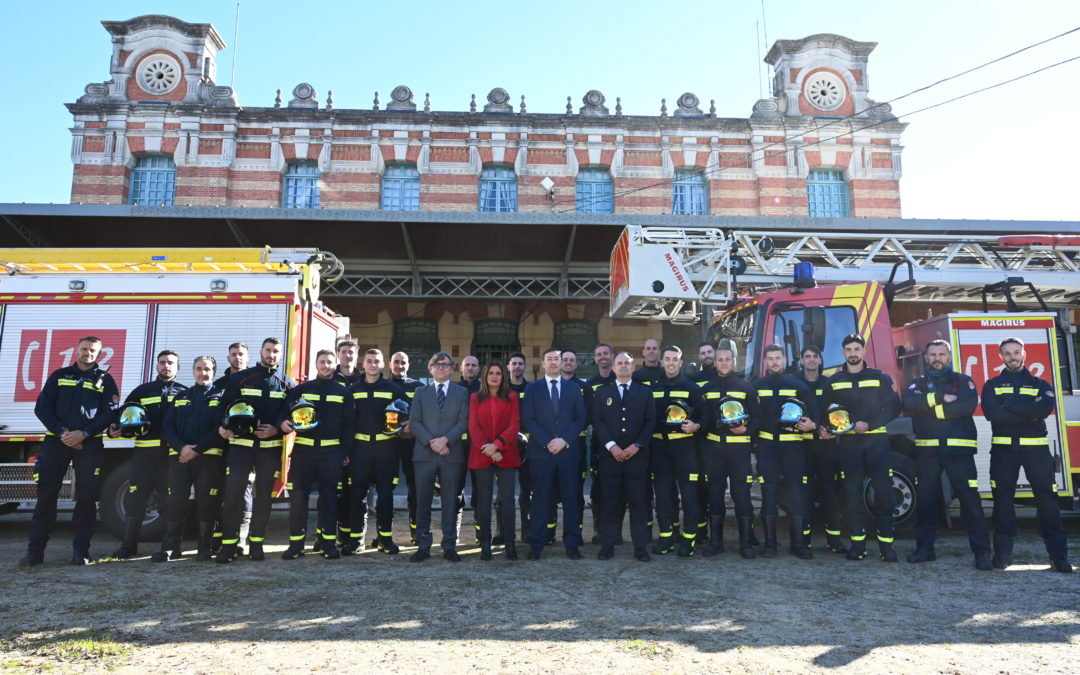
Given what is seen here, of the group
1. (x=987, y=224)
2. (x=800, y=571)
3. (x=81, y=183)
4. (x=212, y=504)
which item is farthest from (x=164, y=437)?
(x=81, y=183)

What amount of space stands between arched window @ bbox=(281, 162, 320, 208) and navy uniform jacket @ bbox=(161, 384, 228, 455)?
14770 mm

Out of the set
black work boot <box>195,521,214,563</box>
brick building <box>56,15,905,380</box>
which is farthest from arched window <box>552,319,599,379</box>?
black work boot <box>195,521,214,563</box>

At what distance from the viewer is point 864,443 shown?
243 inches

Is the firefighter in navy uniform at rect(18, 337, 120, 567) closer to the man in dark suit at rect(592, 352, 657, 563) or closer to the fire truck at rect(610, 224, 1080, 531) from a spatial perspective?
the man in dark suit at rect(592, 352, 657, 563)

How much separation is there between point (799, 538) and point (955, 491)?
59.4 inches

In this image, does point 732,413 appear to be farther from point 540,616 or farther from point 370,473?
point 370,473

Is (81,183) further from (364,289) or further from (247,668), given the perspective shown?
(247,668)

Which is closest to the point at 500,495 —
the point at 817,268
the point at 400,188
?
the point at 817,268

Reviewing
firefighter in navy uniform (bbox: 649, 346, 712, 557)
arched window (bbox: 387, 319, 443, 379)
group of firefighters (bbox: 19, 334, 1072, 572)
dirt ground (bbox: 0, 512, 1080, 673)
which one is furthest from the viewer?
arched window (bbox: 387, 319, 443, 379)

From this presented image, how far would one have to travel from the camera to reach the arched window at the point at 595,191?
20.1m

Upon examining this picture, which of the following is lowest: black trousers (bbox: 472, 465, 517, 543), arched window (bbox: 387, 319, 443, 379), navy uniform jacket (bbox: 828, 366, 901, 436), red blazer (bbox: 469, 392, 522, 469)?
black trousers (bbox: 472, 465, 517, 543)

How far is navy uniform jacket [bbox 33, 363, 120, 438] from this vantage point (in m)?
5.90

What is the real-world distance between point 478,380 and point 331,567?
96.7 inches

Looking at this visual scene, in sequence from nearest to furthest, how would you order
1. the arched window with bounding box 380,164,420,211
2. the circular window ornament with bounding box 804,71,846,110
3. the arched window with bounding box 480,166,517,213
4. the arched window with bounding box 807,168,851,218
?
1. the arched window with bounding box 380,164,420,211
2. the arched window with bounding box 480,166,517,213
3. the arched window with bounding box 807,168,851,218
4. the circular window ornament with bounding box 804,71,846,110
